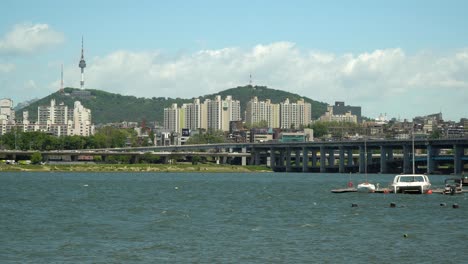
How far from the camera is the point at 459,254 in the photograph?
50031 mm

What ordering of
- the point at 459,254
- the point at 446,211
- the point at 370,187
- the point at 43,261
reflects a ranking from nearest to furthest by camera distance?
the point at 43,261 < the point at 459,254 < the point at 446,211 < the point at 370,187

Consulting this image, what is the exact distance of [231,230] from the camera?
6178cm

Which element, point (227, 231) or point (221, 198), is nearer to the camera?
point (227, 231)

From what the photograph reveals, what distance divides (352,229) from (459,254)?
44.0 feet

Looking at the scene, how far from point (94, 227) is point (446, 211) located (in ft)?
108

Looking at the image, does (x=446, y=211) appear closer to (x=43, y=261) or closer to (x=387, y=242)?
(x=387, y=242)

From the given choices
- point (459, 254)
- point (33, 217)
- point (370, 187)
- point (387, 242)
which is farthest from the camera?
point (370, 187)

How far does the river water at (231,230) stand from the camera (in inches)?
1932

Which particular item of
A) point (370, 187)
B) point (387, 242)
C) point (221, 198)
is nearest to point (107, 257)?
point (387, 242)

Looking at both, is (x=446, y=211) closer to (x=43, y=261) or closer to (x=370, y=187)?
(x=370, y=187)

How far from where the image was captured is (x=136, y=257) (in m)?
48.1

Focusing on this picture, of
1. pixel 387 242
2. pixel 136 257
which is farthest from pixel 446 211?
pixel 136 257

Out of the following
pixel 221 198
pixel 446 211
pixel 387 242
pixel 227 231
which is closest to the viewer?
pixel 387 242

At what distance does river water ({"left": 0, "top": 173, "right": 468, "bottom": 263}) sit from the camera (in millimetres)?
49062
